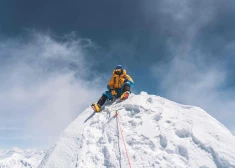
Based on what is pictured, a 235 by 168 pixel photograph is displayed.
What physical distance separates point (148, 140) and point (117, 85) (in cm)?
507

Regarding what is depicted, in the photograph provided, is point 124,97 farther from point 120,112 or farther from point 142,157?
point 142,157

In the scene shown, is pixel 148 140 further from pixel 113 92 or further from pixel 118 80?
pixel 118 80

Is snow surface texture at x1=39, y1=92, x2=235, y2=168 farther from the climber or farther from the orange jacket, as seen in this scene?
the orange jacket

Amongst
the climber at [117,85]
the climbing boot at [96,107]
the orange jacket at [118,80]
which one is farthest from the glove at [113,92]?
the climbing boot at [96,107]

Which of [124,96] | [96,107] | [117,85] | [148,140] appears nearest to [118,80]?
[117,85]

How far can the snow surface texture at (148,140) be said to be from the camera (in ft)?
22.4

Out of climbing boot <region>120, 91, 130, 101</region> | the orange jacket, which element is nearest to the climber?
the orange jacket

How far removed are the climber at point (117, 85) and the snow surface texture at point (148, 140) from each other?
1.45 m

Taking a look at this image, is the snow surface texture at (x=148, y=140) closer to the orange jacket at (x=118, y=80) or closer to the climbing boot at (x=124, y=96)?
the climbing boot at (x=124, y=96)

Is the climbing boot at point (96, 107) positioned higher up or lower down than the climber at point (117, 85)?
lower down

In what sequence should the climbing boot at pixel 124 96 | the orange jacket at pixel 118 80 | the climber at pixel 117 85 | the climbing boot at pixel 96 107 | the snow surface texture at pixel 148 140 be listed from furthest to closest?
the orange jacket at pixel 118 80
the climber at pixel 117 85
the climbing boot at pixel 124 96
the climbing boot at pixel 96 107
the snow surface texture at pixel 148 140

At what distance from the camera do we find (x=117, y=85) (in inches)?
485

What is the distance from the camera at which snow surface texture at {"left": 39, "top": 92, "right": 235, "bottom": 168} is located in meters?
6.82

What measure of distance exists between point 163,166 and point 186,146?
1075 mm
